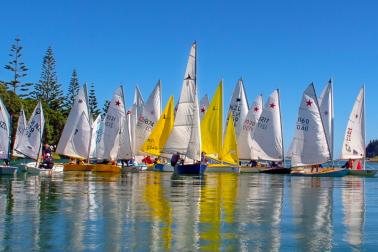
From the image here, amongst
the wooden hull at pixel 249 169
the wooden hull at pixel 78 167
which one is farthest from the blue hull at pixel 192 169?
the wooden hull at pixel 249 169

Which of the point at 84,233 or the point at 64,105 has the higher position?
the point at 64,105

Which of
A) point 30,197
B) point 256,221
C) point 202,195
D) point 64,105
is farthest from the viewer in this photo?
point 64,105

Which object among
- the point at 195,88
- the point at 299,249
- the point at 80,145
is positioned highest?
the point at 195,88

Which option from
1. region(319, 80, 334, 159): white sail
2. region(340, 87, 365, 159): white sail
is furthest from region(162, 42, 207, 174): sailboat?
region(340, 87, 365, 159): white sail

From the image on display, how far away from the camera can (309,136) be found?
162ft

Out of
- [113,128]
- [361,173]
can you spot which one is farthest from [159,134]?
[361,173]

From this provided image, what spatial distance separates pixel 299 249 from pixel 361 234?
2821mm

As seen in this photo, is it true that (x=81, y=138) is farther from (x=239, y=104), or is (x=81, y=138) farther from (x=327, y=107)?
(x=327, y=107)

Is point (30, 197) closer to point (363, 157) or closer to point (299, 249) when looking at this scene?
point (299, 249)

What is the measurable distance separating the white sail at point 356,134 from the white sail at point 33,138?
2446cm

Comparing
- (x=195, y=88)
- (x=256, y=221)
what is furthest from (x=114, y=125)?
(x=256, y=221)

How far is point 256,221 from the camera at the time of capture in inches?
637

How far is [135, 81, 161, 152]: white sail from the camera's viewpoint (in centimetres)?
5922

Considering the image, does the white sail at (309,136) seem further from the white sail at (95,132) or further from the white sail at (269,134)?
the white sail at (95,132)
